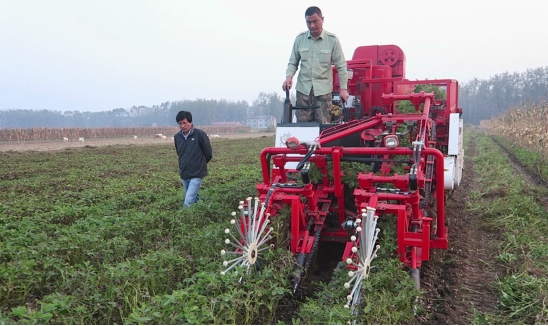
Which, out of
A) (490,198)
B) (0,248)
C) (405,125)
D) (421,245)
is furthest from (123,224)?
(490,198)

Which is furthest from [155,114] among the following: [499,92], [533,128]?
[533,128]

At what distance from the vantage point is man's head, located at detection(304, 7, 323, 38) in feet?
18.4

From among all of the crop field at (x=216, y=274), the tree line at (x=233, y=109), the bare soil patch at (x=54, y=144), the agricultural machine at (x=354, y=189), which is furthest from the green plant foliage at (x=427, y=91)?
the tree line at (x=233, y=109)

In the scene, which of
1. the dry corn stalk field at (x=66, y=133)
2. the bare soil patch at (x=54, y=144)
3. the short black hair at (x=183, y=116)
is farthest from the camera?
the dry corn stalk field at (x=66, y=133)

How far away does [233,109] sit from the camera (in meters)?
131

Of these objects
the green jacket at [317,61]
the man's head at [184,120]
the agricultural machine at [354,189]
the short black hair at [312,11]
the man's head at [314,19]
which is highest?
the short black hair at [312,11]

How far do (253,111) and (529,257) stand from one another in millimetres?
135681

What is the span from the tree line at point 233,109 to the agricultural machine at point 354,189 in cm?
8014

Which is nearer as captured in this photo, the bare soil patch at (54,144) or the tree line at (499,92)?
the bare soil patch at (54,144)

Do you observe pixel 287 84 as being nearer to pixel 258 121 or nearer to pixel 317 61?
pixel 317 61

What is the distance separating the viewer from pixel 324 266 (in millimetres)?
5043

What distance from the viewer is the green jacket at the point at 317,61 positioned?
594 centimetres

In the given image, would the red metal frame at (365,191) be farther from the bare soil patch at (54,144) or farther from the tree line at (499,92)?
the tree line at (499,92)

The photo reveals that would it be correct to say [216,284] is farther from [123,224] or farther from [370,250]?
[123,224]
